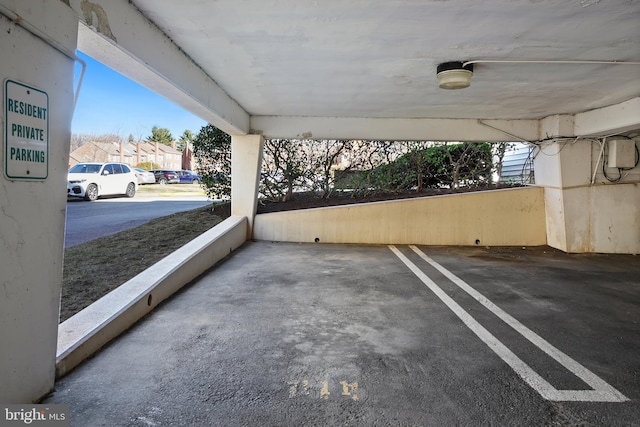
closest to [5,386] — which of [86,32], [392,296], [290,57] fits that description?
[86,32]

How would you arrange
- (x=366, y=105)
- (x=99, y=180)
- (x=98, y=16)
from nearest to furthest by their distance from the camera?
1. (x=98, y=16)
2. (x=366, y=105)
3. (x=99, y=180)

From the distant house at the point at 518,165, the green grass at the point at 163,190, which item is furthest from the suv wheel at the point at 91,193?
the distant house at the point at 518,165

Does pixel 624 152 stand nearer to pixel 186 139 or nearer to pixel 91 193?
pixel 186 139

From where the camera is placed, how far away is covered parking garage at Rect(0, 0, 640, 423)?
6.86 ft

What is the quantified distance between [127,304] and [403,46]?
365 cm

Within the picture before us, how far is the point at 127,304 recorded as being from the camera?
330cm

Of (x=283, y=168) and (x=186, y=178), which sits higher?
(x=186, y=178)

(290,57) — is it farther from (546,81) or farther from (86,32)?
(546,81)

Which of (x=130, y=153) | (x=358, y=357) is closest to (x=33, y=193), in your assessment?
(x=358, y=357)

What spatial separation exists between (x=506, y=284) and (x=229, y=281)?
145 inches

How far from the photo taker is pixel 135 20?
10.3ft

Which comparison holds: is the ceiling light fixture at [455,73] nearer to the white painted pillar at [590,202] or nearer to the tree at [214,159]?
the white painted pillar at [590,202]

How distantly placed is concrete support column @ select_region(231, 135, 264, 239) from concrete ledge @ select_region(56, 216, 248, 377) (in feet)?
7.55

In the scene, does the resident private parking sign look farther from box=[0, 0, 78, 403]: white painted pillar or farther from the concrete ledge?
the concrete ledge
